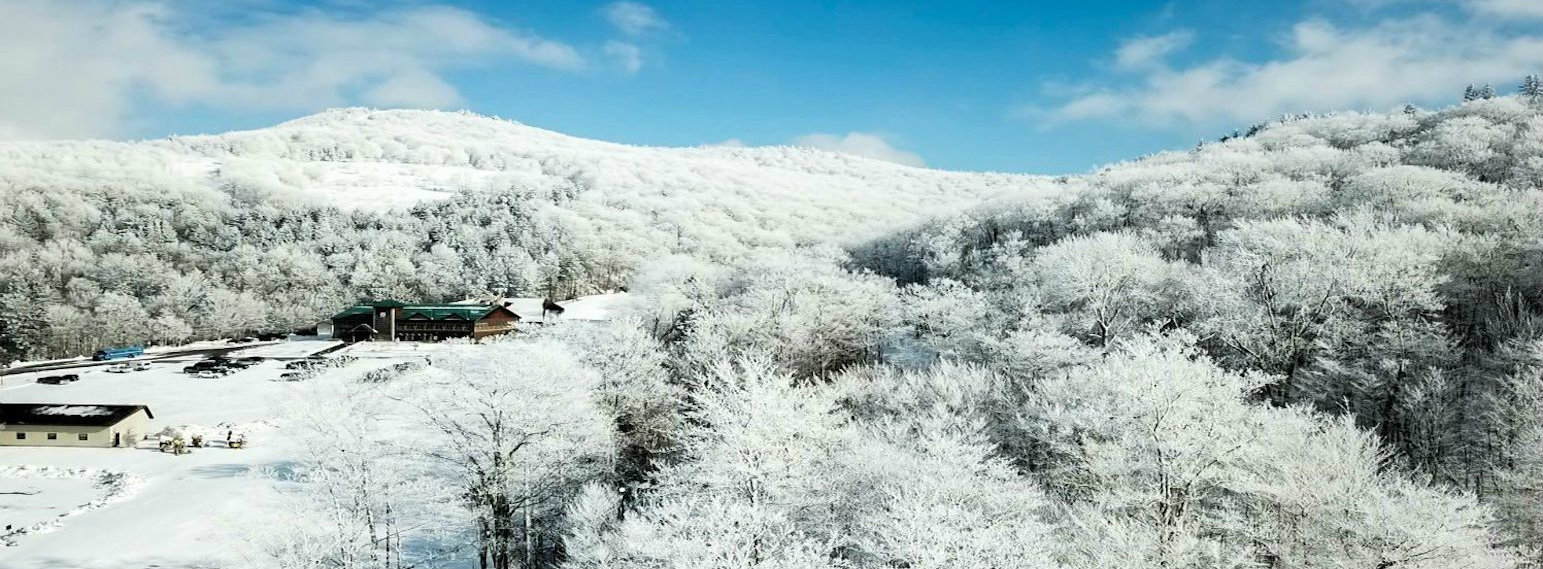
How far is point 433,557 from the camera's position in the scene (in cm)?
2766

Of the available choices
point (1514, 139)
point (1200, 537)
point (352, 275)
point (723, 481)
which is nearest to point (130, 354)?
point (352, 275)

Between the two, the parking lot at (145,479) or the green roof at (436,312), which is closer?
the parking lot at (145,479)

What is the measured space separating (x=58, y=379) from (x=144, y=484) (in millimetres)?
39178

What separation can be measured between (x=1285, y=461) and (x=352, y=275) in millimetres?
126407

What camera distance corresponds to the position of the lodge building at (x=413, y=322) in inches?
3531

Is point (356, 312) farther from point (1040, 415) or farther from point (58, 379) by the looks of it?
point (1040, 415)

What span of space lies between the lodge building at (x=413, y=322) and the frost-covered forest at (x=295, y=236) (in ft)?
61.4

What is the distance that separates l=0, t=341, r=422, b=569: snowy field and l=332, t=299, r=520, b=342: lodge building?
2847cm

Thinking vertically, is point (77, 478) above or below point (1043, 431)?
below

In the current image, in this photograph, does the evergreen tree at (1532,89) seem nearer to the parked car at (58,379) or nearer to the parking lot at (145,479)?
the parking lot at (145,479)

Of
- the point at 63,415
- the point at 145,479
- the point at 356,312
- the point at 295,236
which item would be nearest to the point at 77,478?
the point at 145,479

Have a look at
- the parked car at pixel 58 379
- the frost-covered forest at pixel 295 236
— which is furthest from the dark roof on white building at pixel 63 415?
the frost-covered forest at pixel 295 236

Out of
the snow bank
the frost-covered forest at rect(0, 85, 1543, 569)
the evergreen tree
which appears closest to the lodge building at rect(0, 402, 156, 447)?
→ the snow bank

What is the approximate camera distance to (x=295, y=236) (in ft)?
426
